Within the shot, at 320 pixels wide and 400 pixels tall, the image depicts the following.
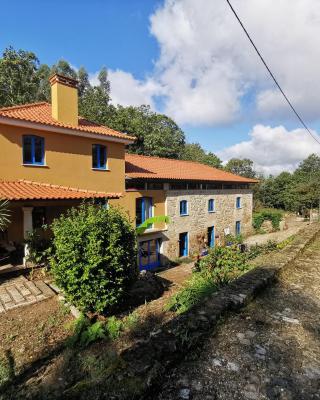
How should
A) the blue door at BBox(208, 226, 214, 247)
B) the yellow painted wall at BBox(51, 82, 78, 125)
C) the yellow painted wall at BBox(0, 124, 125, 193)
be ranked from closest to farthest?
the yellow painted wall at BBox(0, 124, 125, 193), the yellow painted wall at BBox(51, 82, 78, 125), the blue door at BBox(208, 226, 214, 247)

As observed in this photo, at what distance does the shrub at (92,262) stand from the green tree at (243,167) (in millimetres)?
65927

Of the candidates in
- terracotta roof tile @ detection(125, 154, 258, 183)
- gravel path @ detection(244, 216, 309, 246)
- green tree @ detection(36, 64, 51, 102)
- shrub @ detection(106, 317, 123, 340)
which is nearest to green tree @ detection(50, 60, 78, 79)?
green tree @ detection(36, 64, 51, 102)

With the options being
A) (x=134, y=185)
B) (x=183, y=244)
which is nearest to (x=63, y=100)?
(x=134, y=185)

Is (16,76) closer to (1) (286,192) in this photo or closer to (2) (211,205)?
(2) (211,205)

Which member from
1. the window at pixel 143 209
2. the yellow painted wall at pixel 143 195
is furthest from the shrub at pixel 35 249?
the window at pixel 143 209

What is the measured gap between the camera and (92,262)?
6.61 meters

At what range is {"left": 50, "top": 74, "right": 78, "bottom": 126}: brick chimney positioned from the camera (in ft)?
44.4

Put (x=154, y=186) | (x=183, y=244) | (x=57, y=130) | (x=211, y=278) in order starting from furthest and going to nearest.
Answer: (x=183, y=244), (x=154, y=186), (x=57, y=130), (x=211, y=278)

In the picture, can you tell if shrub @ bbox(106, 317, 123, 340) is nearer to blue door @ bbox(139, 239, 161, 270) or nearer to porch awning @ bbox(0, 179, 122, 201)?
porch awning @ bbox(0, 179, 122, 201)

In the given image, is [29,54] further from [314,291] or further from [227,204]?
[314,291]

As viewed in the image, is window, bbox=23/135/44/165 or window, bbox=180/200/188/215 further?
window, bbox=180/200/188/215

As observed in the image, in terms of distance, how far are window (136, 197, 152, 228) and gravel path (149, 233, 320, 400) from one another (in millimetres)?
13961

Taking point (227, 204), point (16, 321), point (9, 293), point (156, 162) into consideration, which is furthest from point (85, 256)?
point (227, 204)

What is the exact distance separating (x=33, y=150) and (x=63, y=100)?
339 cm
